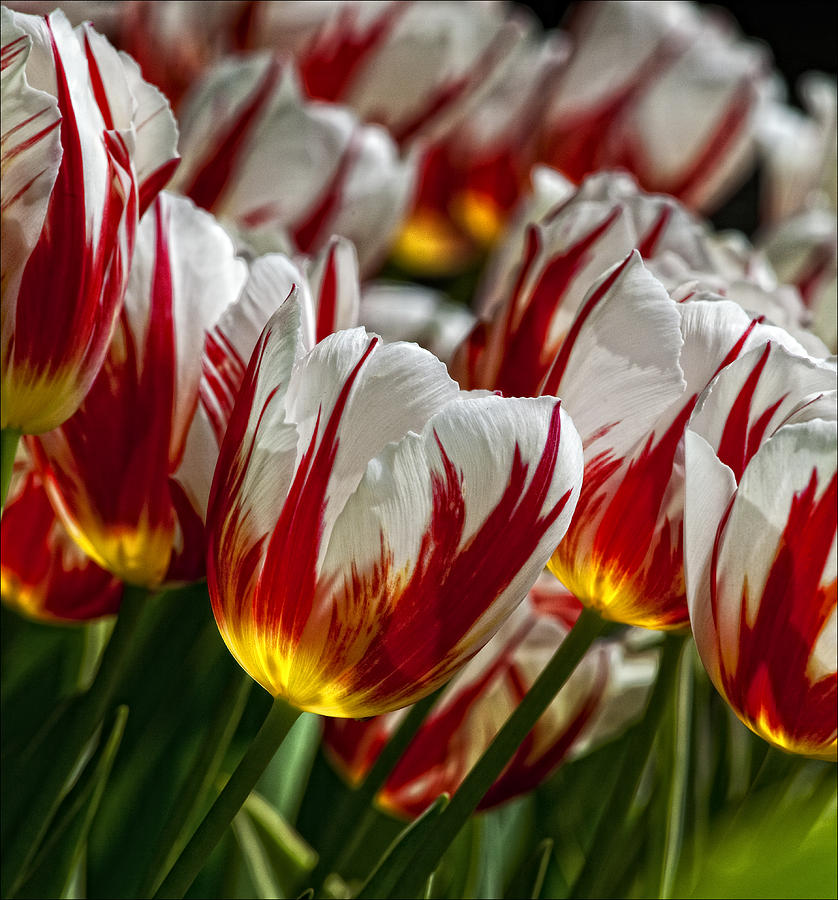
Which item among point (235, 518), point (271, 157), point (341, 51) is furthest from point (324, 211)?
point (235, 518)

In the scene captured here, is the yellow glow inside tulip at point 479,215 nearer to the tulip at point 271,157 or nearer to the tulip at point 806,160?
the tulip at point 806,160

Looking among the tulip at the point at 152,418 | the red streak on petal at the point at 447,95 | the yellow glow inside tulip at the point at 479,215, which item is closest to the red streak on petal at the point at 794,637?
the tulip at the point at 152,418

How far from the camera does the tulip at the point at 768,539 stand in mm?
200

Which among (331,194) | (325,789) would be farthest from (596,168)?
(325,789)

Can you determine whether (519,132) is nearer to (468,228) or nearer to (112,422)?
(468,228)

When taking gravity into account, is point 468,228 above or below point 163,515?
below

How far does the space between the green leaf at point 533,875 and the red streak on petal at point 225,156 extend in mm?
232

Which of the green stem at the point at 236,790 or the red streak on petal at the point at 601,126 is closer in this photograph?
the green stem at the point at 236,790

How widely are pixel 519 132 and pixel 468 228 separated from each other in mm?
65

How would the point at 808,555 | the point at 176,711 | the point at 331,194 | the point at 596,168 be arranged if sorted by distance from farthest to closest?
the point at 596,168 < the point at 331,194 < the point at 176,711 < the point at 808,555

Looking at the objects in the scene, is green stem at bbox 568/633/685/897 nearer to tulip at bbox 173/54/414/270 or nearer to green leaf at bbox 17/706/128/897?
green leaf at bbox 17/706/128/897

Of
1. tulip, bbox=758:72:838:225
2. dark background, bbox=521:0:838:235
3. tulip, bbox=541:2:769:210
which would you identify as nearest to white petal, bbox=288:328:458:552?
tulip, bbox=758:72:838:225

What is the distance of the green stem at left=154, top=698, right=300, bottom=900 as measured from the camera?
0.21m

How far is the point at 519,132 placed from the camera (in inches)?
27.6
